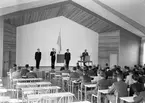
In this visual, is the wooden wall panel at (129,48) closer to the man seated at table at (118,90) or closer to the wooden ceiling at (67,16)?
the wooden ceiling at (67,16)

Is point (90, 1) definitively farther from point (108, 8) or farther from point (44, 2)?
point (44, 2)

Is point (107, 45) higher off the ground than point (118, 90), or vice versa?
point (107, 45)

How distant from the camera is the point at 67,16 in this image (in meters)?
19.1

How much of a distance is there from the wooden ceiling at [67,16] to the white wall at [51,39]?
77 cm

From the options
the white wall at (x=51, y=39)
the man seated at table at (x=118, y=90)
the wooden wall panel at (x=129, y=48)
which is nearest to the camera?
the man seated at table at (x=118, y=90)

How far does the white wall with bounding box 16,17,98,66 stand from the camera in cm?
1833

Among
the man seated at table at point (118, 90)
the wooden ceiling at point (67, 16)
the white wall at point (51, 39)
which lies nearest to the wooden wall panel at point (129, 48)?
the wooden ceiling at point (67, 16)

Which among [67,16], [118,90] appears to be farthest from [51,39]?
[118,90]

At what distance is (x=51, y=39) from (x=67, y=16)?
Answer: 101 inches

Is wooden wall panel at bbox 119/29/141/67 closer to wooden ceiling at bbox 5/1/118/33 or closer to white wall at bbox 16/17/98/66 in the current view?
wooden ceiling at bbox 5/1/118/33

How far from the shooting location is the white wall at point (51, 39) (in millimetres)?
18328

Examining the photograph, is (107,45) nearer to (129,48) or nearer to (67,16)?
(129,48)

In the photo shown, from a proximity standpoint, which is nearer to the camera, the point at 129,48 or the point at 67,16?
the point at 129,48

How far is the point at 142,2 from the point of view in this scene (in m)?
10.4
